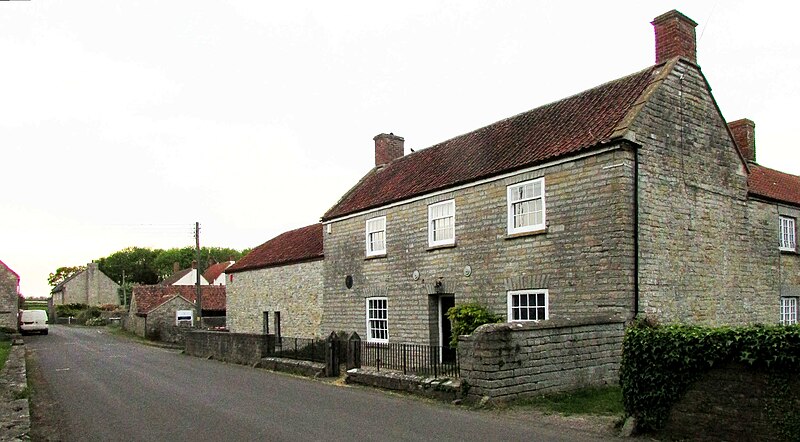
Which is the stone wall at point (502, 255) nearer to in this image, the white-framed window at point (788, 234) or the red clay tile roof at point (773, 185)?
the red clay tile roof at point (773, 185)

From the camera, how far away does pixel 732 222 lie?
1731 centimetres

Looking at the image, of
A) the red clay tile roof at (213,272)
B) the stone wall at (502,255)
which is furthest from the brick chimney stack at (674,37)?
the red clay tile roof at (213,272)

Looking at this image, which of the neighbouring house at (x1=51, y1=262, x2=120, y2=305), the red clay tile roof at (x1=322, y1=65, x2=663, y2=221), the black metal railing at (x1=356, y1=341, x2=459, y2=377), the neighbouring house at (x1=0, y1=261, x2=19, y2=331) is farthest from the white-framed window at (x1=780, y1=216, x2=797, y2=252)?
the neighbouring house at (x1=51, y1=262, x2=120, y2=305)

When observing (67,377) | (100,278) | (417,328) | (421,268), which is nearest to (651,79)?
(421,268)

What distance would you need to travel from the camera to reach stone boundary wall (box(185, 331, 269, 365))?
22203mm

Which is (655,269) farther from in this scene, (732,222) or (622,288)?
(732,222)

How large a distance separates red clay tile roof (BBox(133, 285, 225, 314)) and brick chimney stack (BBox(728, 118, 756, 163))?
37.6 meters

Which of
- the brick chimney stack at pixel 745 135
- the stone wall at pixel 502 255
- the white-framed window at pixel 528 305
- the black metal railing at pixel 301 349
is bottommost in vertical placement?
the black metal railing at pixel 301 349

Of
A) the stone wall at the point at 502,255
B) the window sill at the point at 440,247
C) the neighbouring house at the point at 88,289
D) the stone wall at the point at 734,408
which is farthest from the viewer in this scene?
the neighbouring house at the point at 88,289

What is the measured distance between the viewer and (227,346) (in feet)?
80.8

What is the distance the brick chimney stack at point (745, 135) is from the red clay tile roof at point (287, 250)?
56.1 feet

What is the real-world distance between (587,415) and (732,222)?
30.7 ft

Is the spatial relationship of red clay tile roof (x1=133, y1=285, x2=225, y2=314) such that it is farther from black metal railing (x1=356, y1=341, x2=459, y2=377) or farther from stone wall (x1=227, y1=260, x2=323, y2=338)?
black metal railing (x1=356, y1=341, x2=459, y2=377)

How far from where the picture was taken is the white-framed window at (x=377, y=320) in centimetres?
2198
